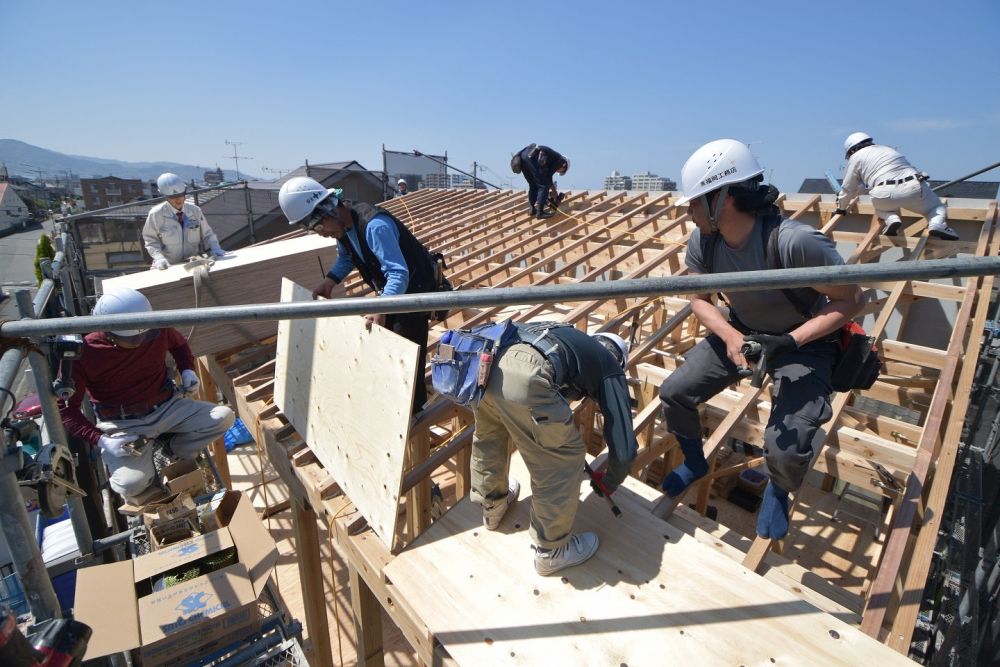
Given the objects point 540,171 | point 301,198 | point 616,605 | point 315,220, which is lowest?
point 616,605

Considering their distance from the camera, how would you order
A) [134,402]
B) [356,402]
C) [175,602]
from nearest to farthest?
[175,602] < [356,402] < [134,402]

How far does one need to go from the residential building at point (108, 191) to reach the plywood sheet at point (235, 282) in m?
34.2

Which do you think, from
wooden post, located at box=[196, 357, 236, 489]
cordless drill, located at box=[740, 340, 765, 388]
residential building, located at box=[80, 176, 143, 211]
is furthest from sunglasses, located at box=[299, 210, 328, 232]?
residential building, located at box=[80, 176, 143, 211]

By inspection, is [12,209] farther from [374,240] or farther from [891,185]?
[891,185]

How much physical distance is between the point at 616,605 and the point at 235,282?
4.21 m

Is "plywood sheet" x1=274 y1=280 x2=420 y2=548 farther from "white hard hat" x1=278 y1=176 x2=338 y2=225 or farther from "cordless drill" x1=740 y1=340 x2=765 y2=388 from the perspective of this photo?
"cordless drill" x1=740 y1=340 x2=765 y2=388

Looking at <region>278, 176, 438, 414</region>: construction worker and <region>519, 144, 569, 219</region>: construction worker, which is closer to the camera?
<region>278, 176, 438, 414</region>: construction worker

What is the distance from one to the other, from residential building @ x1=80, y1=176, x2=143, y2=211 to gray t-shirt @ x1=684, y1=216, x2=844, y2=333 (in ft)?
126

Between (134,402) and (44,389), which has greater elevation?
(44,389)

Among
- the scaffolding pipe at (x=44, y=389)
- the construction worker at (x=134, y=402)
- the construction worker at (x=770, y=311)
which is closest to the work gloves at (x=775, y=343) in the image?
the construction worker at (x=770, y=311)

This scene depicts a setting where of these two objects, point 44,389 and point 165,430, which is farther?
point 165,430

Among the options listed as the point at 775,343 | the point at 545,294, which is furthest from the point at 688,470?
the point at 545,294

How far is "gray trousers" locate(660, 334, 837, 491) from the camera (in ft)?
7.61

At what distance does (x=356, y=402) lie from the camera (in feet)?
9.53
